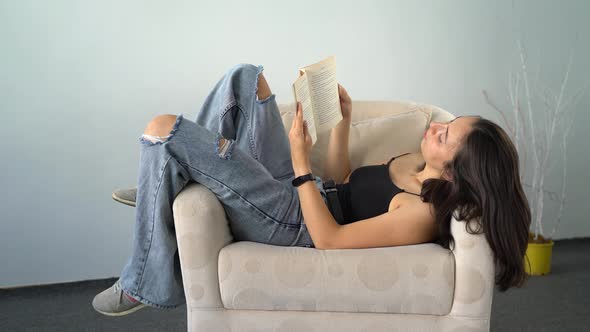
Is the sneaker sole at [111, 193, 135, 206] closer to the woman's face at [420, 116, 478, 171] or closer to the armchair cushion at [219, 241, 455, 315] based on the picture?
the armchair cushion at [219, 241, 455, 315]

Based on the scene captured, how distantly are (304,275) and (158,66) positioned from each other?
154 centimetres

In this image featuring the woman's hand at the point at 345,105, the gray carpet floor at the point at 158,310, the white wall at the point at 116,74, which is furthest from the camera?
the white wall at the point at 116,74

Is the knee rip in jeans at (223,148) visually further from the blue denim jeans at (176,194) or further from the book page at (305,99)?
the book page at (305,99)

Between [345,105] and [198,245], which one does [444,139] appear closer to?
[345,105]

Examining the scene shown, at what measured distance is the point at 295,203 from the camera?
1.76 m

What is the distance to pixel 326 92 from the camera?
1733 mm

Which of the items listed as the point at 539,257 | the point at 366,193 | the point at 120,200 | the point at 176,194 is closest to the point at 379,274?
the point at 366,193

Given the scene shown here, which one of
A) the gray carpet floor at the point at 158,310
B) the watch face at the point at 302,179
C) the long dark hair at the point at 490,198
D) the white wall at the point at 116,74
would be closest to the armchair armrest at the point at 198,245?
the watch face at the point at 302,179

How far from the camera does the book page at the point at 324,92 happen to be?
5.42ft

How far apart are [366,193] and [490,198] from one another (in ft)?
1.32

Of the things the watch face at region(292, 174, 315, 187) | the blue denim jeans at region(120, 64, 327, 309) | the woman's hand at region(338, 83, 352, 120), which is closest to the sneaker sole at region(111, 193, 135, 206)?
the blue denim jeans at region(120, 64, 327, 309)

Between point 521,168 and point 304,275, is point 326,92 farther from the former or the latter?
point 521,168

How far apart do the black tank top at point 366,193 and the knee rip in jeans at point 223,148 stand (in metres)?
0.44

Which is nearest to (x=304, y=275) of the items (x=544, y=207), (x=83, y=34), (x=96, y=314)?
(x=96, y=314)
